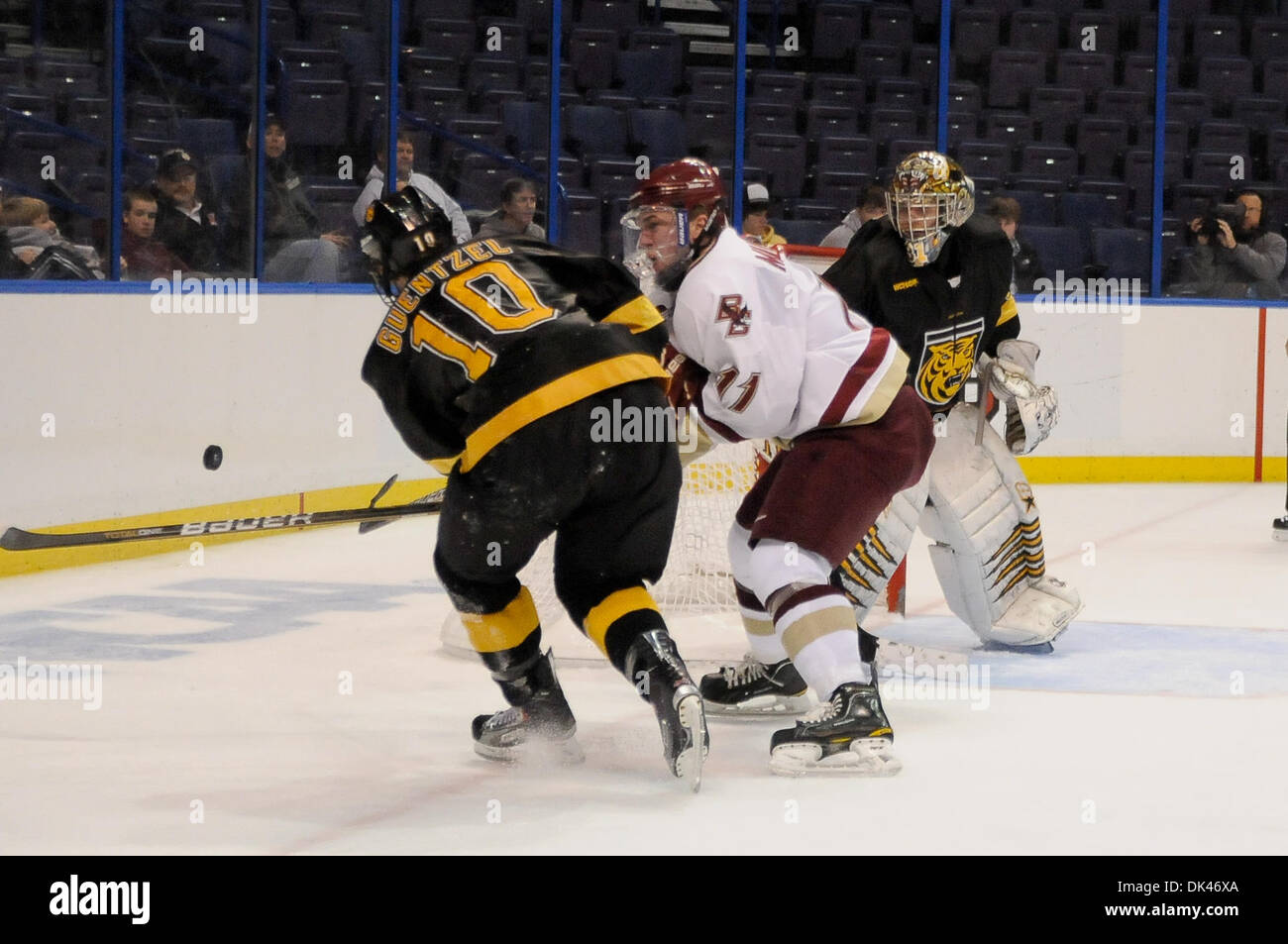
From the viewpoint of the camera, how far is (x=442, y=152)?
7.34 m

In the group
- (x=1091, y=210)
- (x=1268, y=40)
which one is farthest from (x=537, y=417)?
(x=1268, y=40)

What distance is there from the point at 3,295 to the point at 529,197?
2863 millimetres

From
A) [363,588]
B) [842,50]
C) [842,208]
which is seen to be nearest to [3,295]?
[363,588]

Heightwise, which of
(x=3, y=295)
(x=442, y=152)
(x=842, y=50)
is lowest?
(x=3, y=295)

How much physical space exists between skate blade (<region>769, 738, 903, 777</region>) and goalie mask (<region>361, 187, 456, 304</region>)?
1007mm

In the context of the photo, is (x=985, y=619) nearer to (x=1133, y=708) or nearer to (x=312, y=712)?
(x=1133, y=708)

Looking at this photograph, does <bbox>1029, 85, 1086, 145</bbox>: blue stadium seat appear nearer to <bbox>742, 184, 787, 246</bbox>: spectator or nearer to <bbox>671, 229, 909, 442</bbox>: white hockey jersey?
<bbox>742, 184, 787, 246</bbox>: spectator

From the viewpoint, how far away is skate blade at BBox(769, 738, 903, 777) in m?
2.94

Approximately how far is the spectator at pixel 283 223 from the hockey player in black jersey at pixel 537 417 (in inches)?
142

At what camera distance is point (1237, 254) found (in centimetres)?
849

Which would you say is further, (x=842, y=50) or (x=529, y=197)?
(x=842, y=50)

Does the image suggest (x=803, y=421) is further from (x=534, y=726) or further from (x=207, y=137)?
(x=207, y=137)

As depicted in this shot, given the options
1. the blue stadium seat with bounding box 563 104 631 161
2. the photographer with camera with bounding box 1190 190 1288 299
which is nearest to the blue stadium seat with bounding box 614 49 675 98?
the blue stadium seat with bounding box 563 104 631 161

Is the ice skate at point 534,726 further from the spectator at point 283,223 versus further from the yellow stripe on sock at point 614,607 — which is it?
the spectator at point 283,223
